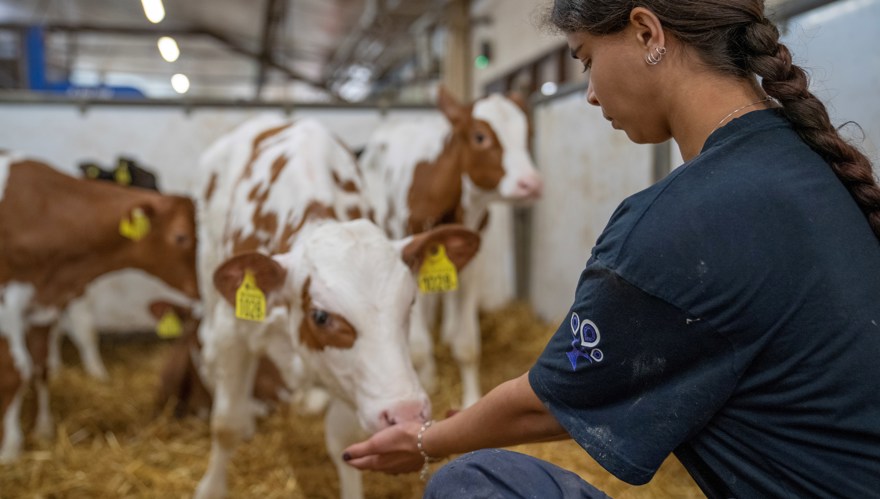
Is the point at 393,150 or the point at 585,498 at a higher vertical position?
the point at 393,150

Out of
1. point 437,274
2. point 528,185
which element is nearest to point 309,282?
point 437,274

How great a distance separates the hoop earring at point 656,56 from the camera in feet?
4.21

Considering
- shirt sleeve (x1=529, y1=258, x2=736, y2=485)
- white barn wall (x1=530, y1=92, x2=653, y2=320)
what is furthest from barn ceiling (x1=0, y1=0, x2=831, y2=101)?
shirt sleeve (x1=529, y1=258, x2=736, y2=485)

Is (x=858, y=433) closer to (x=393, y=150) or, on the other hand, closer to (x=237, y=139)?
(x=237, y=139)

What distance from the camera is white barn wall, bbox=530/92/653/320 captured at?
4102 millimetres

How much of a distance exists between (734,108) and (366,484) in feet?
7.88

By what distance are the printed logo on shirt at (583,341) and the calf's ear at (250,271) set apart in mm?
1470

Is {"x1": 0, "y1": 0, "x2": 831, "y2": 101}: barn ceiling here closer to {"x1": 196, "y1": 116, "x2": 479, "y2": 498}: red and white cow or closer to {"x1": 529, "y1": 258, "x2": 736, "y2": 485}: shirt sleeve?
{"x1": 196, "y1": 116, "x2": 479, "y2": 498}: red and white cow

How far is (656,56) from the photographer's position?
1294 millimetres

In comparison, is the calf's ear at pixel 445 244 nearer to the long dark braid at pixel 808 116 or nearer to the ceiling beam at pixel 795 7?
the ceiling beam at pixel 795 7

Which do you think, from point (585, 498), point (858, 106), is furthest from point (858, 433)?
point (858, 106)

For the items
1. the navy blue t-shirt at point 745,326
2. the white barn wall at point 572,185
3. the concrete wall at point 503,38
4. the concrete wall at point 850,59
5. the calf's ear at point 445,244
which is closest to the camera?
the navy blue t-shirt at point 745,326

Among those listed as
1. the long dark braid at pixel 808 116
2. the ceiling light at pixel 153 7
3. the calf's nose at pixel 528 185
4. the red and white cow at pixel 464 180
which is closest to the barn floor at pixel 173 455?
the red and white cow at pixel 464 180

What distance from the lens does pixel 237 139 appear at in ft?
12.6
